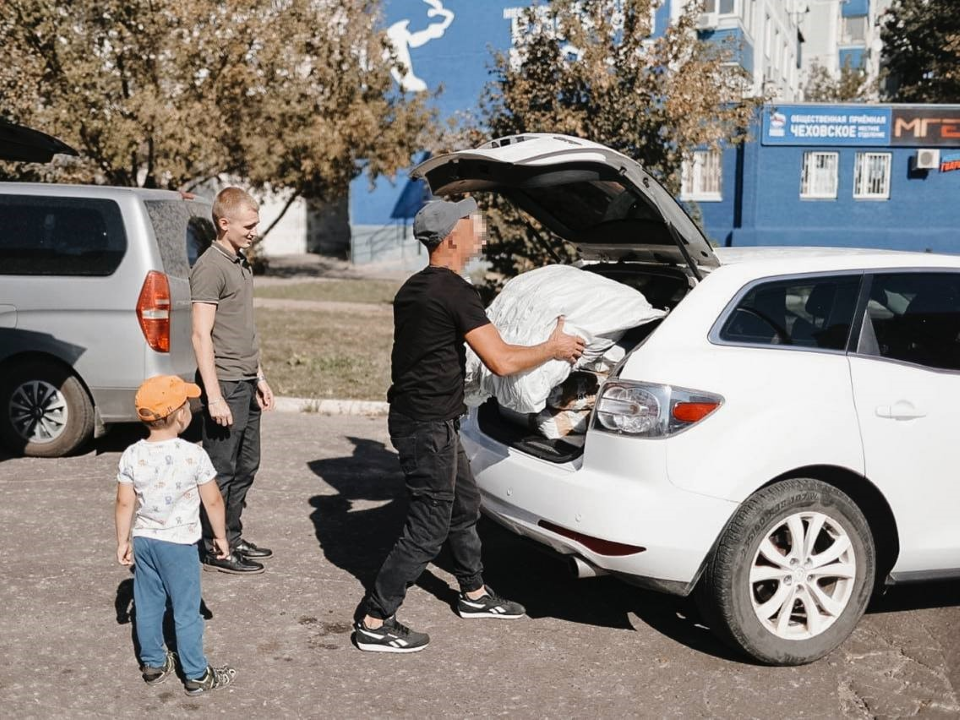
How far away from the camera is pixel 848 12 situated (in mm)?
56000

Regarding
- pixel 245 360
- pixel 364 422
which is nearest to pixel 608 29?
pixel 364 422

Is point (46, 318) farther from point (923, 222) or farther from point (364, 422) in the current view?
point (923, 222)

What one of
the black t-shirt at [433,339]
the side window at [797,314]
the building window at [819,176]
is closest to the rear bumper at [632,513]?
the black t-shirt at [433,339]

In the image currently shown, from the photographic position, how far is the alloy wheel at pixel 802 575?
416 centimetres

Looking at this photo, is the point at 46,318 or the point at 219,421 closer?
the point at 219,421

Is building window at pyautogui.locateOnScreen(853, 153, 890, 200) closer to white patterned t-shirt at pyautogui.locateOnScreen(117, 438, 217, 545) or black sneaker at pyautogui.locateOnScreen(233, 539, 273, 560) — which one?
black sneaker at pyautogui.locateOnScreen(233, 539, 273, 560)

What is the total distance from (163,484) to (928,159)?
30.6 meters

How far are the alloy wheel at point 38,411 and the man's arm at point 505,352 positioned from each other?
4.24 meters

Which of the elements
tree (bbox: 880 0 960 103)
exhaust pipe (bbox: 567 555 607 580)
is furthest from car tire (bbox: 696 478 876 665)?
tree (bbox: 880 0 960 103)

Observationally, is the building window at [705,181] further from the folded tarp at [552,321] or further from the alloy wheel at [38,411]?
the folded tarp at [552,321]

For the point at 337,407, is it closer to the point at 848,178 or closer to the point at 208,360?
the point at 208,360

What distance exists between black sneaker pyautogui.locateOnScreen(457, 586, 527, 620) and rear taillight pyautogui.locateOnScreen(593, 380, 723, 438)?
1.02 meters

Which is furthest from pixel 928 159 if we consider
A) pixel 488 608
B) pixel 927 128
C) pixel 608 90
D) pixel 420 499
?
pixel 420 499

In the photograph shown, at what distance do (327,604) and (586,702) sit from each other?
1445mm
